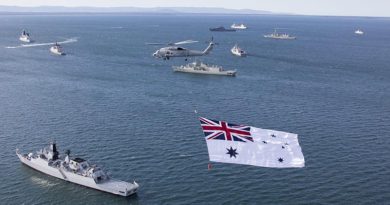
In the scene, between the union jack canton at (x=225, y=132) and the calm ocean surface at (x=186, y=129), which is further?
the calm ocean surface at (x=186, y=129)

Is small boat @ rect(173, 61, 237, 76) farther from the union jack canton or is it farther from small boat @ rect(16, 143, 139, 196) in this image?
the union jack canton

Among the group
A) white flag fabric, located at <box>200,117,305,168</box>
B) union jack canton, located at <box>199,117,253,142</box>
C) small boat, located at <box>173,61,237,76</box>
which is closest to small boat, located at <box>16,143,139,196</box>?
union jack canton, located at <box>199,117,253,142</box>

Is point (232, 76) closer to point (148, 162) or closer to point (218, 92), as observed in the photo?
point (218, 92)

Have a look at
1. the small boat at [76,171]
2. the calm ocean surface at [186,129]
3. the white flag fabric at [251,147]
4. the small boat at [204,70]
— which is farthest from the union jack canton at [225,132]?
the small boat at [204,70]

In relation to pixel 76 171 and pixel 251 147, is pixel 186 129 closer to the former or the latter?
pixel 76 171

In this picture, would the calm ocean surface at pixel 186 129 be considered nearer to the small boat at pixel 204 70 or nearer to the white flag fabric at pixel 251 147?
the small boat at pixel 204 70

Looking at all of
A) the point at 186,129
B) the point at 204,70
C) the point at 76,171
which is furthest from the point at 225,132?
the point at 204,70
